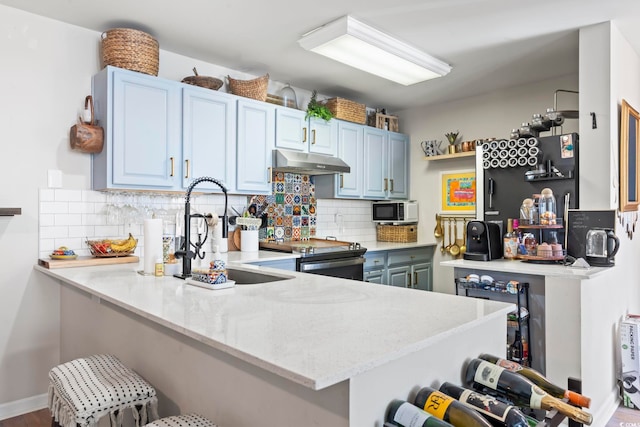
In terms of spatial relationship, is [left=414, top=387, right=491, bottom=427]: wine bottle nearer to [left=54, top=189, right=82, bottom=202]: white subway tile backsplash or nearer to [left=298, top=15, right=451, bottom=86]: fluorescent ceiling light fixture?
[left=298, top=15, right=451, bottom=86]: fluorescent ceiling light fixture

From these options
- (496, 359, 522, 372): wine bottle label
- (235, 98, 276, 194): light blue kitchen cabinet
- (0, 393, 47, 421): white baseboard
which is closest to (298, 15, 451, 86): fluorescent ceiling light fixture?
(235, 98, 276, 194): light blue kitchen cabinet

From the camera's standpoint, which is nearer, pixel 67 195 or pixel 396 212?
pixel 67 195

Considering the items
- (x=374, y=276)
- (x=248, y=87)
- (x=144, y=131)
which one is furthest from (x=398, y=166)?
(x=144, y=131)

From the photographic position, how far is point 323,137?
13.5ft

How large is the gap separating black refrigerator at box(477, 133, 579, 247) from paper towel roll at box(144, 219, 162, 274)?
236 centimetres

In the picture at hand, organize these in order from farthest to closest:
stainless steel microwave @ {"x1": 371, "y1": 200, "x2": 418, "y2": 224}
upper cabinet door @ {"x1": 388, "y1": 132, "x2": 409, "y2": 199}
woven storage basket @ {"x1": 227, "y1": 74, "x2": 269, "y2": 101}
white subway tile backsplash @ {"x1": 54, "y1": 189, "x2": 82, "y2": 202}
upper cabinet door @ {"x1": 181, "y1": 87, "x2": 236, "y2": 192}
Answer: upper cabinet door @ {"x1": 388, "y1": 132, "x2": 409, "y2": 199} → stainless steel microwave @ {"x1": 371, "y1": 200, "x2": 418, "y2": 224} → woven storage basket @ {"x1": 227, "y1": 74, "x2": 269, "y2": 101} → upper cabinet door @ {"x1": 181, "y1": 87, "x2": 236, "y2": 192} → white subway tile backsplash @ {"x1": 54, "y1": 189, "x2": 82, "y2": 202}

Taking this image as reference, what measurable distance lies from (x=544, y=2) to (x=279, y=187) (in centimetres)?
252

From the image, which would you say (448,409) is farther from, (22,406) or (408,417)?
(22,406)

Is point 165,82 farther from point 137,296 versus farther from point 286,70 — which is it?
point 137,296

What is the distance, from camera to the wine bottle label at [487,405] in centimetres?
108

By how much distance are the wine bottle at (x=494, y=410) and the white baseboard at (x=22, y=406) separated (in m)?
2.76

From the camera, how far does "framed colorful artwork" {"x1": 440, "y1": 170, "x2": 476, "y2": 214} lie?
14.9 feet

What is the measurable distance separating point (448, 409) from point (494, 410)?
121mm

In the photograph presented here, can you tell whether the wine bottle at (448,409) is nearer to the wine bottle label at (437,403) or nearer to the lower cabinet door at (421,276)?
the wine bottle label at (437,403)
